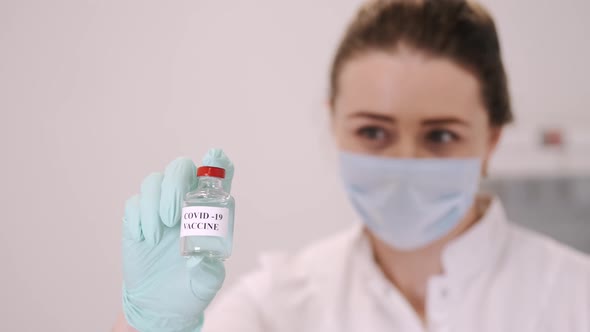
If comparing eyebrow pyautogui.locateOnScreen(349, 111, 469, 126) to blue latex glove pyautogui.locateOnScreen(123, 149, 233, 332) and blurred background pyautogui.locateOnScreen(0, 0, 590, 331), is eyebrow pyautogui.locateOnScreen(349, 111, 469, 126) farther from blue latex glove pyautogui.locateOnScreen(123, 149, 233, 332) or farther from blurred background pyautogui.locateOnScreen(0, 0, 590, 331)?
blue latex glove pyautogui.locateOnScreen(123, 149, 233, 332)

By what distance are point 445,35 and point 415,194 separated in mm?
375

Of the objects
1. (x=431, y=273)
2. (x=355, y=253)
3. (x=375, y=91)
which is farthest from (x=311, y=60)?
(x=431, y=273)

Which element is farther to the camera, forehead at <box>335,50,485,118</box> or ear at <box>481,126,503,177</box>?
ear at <box>481,126,503,177</box>

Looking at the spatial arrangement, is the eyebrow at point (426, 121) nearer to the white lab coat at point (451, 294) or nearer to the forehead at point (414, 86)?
the forehead at point (414, 86)

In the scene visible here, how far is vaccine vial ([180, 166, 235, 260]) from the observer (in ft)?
2.33

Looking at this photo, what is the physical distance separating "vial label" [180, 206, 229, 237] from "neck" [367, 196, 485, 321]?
764 mm

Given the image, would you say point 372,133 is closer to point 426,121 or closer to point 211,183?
point 426,121

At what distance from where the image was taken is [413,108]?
3.88 ft

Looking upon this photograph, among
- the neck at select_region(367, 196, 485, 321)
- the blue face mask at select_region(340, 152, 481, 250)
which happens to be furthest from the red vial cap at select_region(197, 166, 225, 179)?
the neck at select_region(367, 196, 485, 321)

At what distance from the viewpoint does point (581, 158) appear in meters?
2.03

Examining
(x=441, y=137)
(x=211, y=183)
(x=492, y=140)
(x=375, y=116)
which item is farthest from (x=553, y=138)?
(x=211, y=183)

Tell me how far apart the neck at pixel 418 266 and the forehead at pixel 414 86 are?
319 millimetres

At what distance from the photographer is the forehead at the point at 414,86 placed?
1184 mm

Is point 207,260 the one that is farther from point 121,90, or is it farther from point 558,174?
point 558,174
